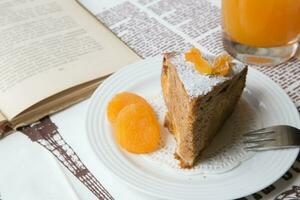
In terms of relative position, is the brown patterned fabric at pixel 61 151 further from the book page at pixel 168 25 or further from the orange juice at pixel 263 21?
the orange juice at pixel 263 21

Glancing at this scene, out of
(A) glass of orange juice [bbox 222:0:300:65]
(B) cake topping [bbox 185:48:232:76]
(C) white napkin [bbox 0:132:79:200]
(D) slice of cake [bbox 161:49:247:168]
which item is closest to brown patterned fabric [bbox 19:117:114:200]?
(C) white napkin [bbox 0:132:79:200]

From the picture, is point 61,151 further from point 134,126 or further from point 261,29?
point 261,29

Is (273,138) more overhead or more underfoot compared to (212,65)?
more underfoot

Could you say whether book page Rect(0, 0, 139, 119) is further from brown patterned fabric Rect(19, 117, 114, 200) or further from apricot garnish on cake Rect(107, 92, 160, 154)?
apricot garnish on cake Rect(107, 92, 160, 154)

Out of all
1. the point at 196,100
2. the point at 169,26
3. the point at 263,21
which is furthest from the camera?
the point at 169,26

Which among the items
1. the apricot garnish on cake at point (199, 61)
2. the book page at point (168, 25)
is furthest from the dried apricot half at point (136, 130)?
the book page at point (168, 25)

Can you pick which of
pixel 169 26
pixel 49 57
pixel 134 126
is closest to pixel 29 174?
pixel 134 126
